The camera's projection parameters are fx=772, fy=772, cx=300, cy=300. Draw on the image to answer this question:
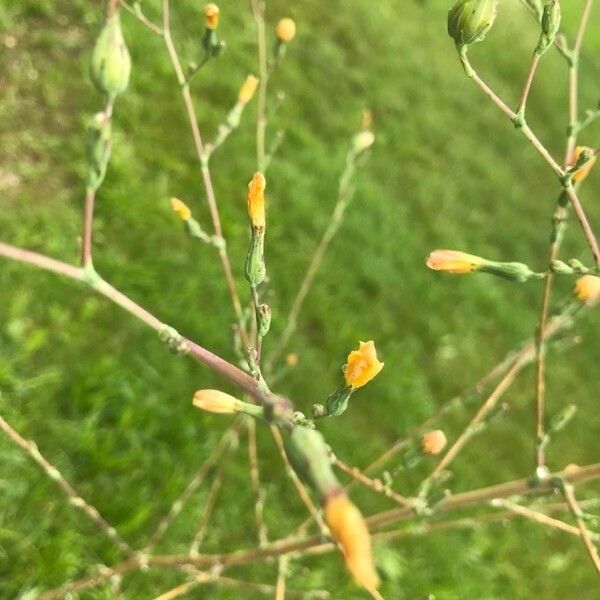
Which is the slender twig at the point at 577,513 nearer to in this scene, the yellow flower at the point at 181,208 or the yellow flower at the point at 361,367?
the yellow flower at the point at 361,367

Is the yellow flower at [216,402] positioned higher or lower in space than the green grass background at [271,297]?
lower

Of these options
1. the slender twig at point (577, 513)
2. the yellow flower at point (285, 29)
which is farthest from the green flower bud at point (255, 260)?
the yellow flower at point (285, 29)

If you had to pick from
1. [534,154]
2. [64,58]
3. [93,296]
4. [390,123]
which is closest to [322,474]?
[93,296]

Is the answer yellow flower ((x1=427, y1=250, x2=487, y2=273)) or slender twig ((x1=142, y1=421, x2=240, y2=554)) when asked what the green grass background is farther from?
yellow flower ((x1=427, y1=250, x2=487, y2=273))

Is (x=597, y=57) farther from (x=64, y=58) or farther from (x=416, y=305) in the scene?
(x=64, y=58)

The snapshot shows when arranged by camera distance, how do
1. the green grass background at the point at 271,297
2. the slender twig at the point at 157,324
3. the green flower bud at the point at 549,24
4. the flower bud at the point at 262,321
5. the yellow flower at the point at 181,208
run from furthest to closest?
the green grass background at the point at 271,297, the yellow flower at the point at 181,208, the green flower bud at the point at 549,24, the flower bud at the point at 262,321, the slender twig at the point at 157,324

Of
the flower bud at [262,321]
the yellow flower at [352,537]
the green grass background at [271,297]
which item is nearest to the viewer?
the yellow flower at [352,537]

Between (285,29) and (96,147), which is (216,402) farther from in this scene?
(285,29)

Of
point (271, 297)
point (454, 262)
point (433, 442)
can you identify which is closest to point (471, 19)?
point (454, 262)
